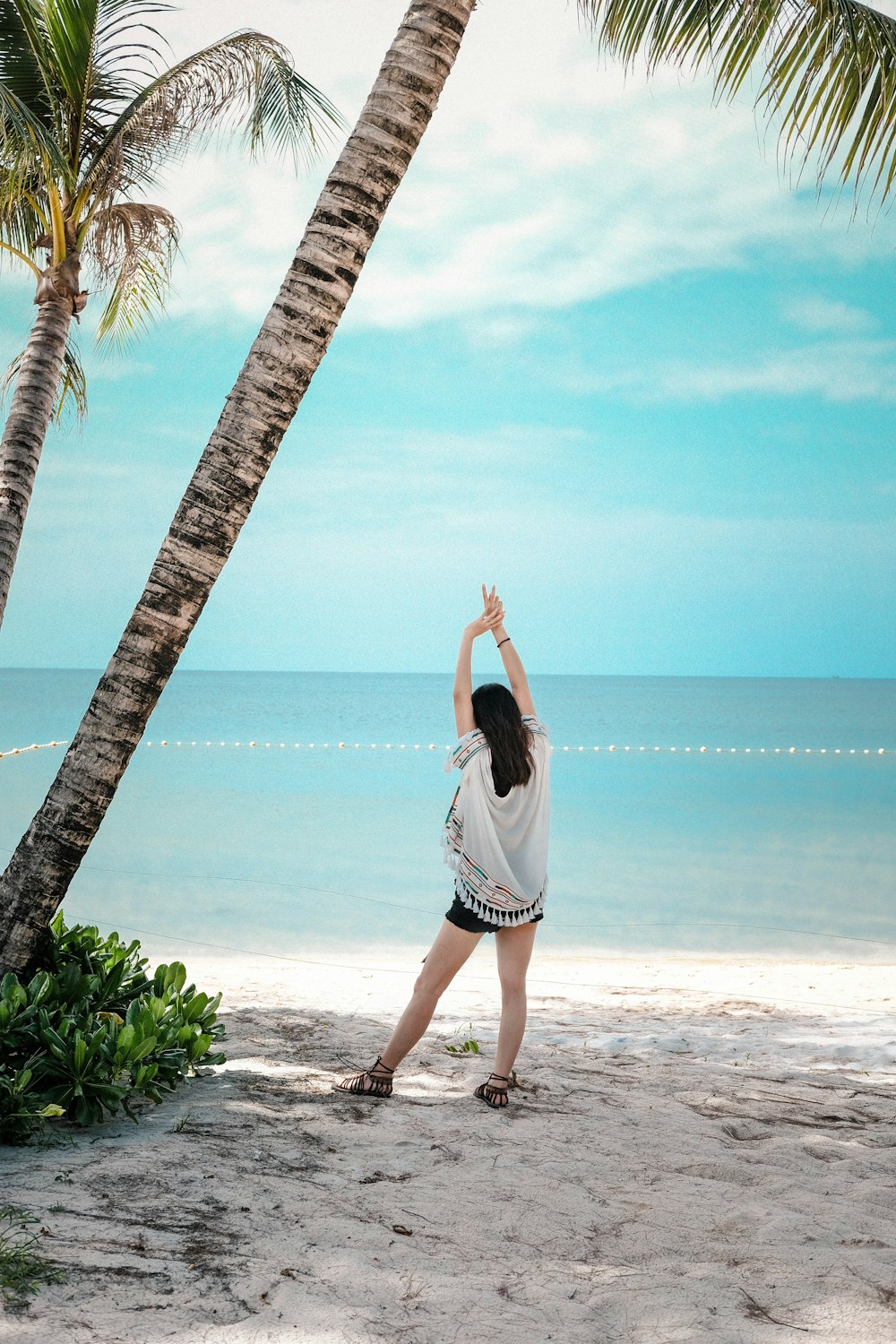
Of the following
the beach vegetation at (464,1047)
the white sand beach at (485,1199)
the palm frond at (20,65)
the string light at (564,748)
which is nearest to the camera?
the white sand beach at (485,1199)

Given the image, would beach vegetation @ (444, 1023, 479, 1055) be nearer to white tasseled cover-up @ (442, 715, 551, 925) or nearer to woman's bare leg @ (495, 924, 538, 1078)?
woman's bare leg @ (495, 924, 538, 1078)

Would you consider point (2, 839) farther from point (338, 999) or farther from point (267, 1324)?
point (267, 1324)

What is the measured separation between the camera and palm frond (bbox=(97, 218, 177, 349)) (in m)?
9.14

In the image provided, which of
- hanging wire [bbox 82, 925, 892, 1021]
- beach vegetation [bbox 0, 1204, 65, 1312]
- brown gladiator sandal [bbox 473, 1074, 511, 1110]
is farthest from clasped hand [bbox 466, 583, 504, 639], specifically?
hanging wire [bbox 82, 925, 892, 1021]

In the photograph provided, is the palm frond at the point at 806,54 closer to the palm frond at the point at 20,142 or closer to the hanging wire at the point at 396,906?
the palm frond at the point at 20,142

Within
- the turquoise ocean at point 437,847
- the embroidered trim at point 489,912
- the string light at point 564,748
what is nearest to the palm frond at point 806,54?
the embroidered trim at point 489,912

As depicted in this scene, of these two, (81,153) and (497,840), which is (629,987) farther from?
(81,153)

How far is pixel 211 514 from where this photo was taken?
4.14 metres

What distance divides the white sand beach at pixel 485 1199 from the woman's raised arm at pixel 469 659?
1.56 metres

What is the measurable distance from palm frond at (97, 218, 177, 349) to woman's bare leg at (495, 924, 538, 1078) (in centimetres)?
727

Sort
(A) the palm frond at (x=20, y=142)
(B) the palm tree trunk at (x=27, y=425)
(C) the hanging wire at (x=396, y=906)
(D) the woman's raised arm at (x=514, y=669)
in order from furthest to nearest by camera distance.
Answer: (C) the hanging wire at (x=396, y=906)
(B) the palm tree trunk at (x=27, y=425)
(A) the palm frond at (x=20, y=142)
(D) the woman's raised arm at (x=514, y=669)

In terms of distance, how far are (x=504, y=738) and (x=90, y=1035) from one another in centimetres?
188

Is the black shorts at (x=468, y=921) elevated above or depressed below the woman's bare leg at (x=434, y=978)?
above

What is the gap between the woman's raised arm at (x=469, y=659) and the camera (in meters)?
4.25
